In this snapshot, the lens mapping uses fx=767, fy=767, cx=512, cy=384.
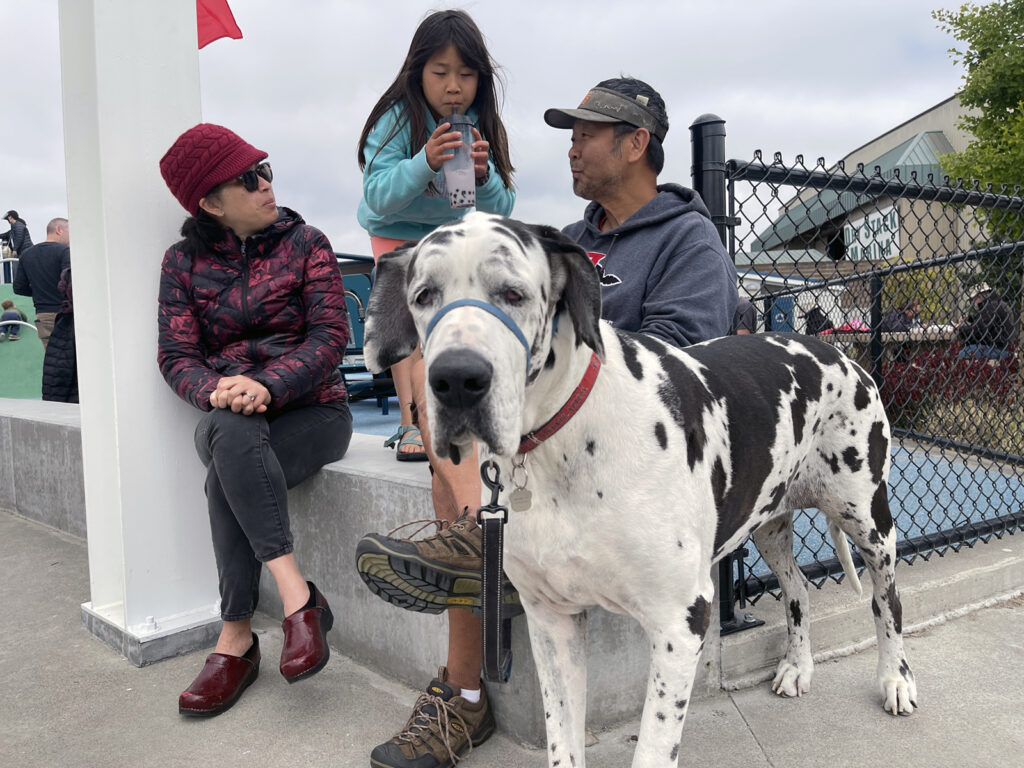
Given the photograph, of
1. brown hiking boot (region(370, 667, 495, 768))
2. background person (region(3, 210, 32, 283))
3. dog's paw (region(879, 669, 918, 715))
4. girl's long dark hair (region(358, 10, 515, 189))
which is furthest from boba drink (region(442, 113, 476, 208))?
background person (region(3, 210, 32, 283))

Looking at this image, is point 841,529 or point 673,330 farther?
point 841,529

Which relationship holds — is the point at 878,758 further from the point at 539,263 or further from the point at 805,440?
the point at 539,263

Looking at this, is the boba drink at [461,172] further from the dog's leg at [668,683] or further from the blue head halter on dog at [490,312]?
the dog's leg at [668,683]

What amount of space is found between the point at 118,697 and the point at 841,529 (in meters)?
2.74

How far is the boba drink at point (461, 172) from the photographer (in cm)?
246

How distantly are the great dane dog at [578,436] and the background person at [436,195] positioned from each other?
0.47m

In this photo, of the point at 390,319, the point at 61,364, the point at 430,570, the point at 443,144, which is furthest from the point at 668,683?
the point at 61,364

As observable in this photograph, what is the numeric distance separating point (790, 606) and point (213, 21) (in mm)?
3627

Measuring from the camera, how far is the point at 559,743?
1.95m

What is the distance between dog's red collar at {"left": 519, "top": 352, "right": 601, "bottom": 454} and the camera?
1.74 m

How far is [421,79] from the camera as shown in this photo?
289cm

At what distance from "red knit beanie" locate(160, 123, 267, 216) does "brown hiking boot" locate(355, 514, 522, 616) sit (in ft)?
5.06

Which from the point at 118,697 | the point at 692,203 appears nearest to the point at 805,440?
the point at 692,203

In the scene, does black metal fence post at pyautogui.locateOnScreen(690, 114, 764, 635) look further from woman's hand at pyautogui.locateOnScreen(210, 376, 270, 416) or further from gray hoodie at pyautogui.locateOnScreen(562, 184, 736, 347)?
woman's hand at pyautogui.locateOnScreen(210, 376, 270, 416)
